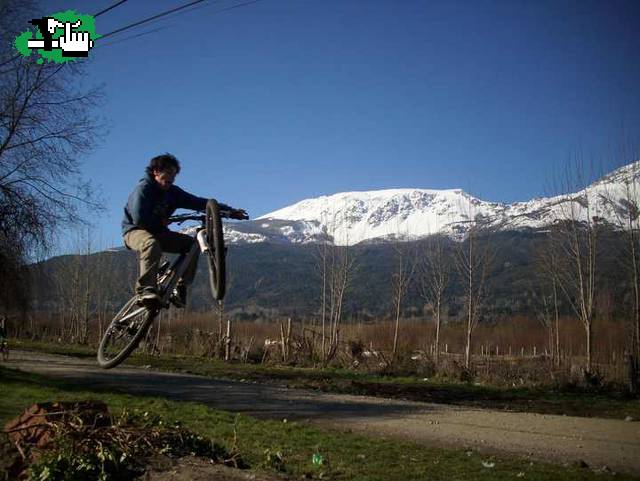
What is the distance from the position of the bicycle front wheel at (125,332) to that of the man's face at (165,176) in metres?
1.18

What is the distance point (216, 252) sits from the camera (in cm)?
492

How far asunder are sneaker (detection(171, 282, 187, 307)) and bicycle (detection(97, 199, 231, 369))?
0.06ft

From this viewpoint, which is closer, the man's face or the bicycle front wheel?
the man's face

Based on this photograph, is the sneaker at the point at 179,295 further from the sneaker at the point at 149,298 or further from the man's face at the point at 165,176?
the man's face at the point at 165,176

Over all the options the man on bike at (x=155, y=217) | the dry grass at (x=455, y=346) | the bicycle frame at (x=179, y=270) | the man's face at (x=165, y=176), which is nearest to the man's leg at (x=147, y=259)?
the man on bike at (x=155, y=217)

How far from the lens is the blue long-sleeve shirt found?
5355 mm

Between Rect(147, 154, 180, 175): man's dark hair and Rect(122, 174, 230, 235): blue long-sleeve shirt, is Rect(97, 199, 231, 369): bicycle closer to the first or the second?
Rect(122, 174, 230, 235): blue long-sleeve shirt

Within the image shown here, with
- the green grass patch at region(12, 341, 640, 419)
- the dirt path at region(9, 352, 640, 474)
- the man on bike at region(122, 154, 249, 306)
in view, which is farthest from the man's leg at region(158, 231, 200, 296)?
the green grass patch at region(12, 341, 640, 419)

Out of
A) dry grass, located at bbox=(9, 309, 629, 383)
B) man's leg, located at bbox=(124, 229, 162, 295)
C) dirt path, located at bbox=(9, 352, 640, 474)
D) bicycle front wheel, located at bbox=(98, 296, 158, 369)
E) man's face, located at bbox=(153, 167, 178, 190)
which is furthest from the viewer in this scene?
dry grass, located at bbox=(9, 309, 629, 383)

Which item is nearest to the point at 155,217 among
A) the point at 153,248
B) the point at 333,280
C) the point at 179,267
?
the point at 153,248

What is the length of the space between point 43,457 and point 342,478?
701cm

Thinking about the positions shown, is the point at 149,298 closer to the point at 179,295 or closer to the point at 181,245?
the point at 179,295

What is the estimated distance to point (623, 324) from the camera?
28.9 meters

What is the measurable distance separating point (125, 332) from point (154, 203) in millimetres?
1742
